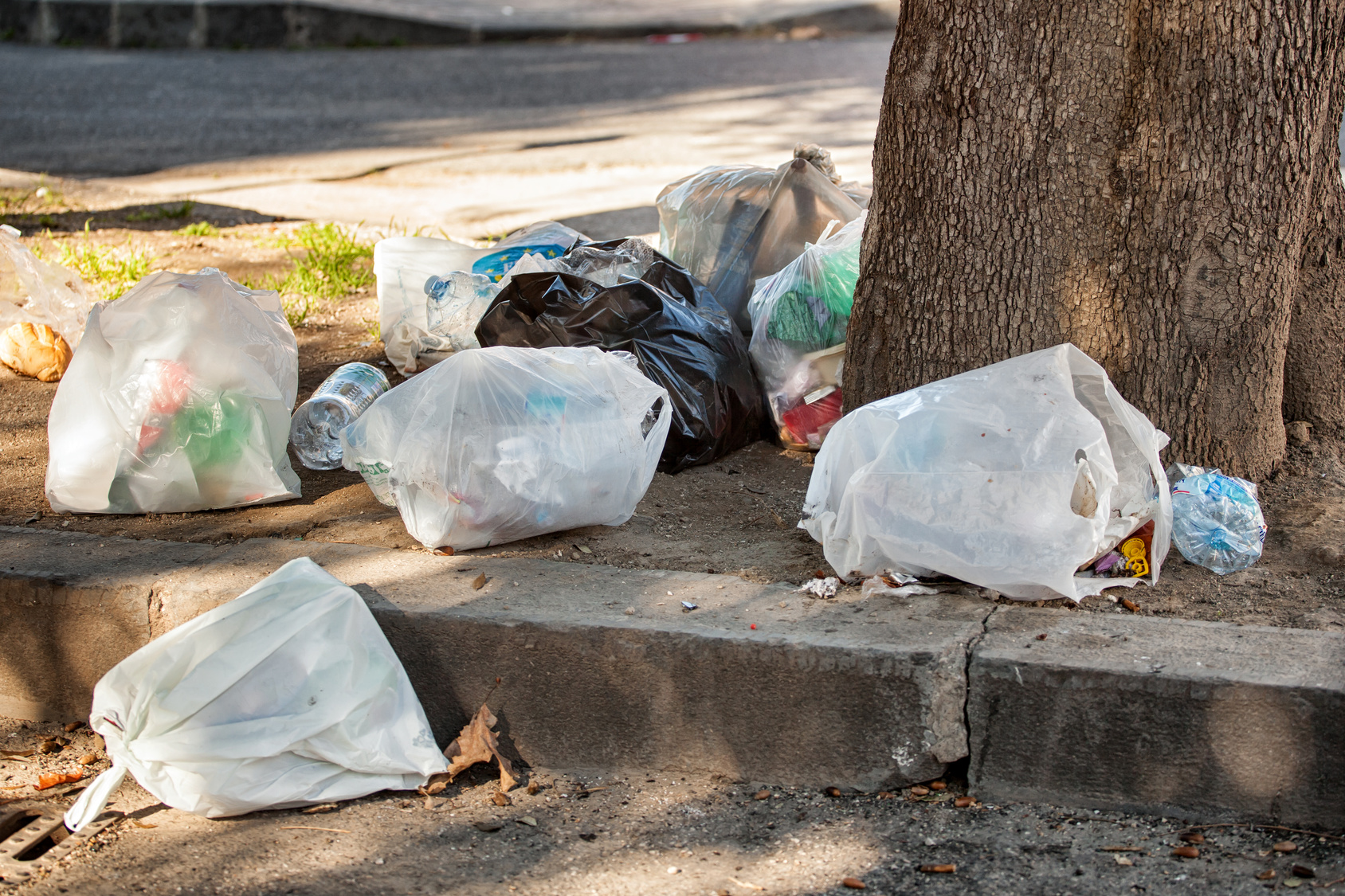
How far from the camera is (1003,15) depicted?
2297 mm

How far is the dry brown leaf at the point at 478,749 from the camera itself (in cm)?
206

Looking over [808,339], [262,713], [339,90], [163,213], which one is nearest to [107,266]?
[163,213]

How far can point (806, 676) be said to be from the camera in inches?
77.4

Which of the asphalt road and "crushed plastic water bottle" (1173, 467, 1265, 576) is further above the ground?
the asphalt road

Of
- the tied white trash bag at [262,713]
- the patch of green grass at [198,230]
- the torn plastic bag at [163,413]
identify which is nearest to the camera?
the tied white trash bag at [262,713]

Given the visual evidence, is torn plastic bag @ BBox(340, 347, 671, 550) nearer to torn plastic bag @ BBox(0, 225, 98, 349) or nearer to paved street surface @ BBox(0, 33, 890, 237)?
torn plastic bag @ BBox(0, 225, 98, 349)

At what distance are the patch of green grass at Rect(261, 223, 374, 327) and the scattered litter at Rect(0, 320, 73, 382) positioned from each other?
0.69m

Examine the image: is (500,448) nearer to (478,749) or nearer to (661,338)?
(478,749)

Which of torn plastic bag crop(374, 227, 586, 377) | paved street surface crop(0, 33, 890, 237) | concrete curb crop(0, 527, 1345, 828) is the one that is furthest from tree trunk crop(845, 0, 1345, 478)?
paved street surface crop(0, 33, 890, 237)

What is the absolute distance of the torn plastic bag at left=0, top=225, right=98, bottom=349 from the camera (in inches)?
127

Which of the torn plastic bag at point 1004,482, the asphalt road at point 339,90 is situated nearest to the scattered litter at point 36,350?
the torn plastic bag at point 1004,482

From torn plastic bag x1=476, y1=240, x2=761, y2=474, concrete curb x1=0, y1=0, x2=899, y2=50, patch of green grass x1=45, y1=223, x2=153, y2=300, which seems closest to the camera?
torn plastic bag x1=476, y1=240, x2=761, y2=474

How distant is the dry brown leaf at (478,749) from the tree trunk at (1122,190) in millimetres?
1160

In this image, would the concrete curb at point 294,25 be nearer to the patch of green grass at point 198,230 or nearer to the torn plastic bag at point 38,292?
the patch of green grass at point 198,230
